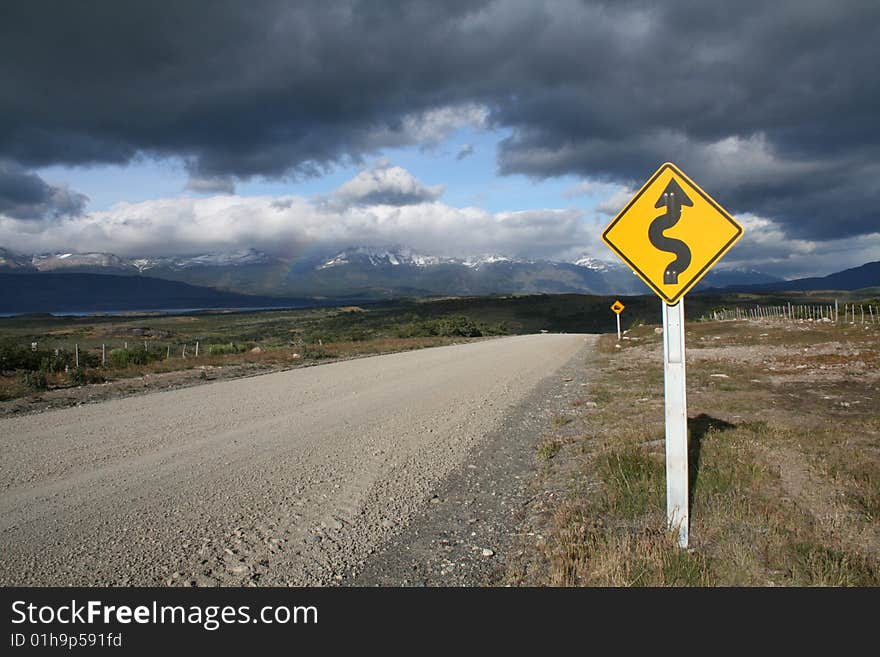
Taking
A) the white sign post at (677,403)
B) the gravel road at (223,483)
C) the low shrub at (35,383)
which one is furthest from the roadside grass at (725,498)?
the low shrub at (35,383)

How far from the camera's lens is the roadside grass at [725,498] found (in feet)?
14.3

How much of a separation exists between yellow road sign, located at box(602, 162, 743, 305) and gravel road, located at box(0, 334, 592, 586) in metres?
3.36

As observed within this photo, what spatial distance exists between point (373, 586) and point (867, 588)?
11.2 feet

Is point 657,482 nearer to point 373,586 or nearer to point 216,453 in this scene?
point 373,586

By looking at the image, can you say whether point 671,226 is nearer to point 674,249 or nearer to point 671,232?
point 671,232

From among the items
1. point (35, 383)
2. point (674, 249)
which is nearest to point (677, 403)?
point (674, 249)

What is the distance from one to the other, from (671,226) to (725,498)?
9.41ft

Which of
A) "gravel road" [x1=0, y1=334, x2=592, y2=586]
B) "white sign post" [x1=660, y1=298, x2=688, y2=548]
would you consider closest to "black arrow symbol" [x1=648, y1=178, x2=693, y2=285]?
"white sign post" [x1=660, y1=298, x2=688, y2=548]

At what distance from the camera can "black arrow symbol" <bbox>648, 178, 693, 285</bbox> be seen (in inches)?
190

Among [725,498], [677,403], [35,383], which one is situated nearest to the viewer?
[677,403]

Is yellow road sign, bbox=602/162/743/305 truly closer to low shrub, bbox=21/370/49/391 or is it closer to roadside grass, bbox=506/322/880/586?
roadside grass, bbox=506/322/880/586

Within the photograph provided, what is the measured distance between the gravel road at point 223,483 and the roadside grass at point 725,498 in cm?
168

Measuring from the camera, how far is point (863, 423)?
9656 mm

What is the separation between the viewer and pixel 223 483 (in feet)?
22.9
